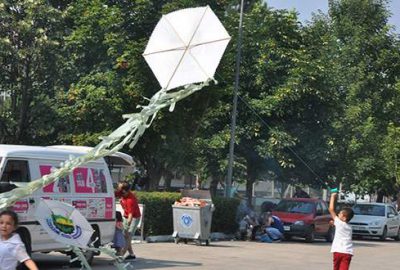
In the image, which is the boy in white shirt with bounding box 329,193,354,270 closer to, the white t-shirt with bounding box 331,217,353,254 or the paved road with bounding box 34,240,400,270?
the white t-shirt with bounding box 331,217,353,254

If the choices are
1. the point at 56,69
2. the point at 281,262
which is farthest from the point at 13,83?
the point at 281,262

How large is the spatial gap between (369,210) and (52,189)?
2053 centimetres

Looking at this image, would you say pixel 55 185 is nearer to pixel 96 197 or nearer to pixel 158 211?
pixel 96 197

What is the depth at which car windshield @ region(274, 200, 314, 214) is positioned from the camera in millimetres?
26594

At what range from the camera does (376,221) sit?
30.2 meters

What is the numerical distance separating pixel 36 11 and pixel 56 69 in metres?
1.96

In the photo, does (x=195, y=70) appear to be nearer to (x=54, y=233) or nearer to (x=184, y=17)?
(x=184, y=17)

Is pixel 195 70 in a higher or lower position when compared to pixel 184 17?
lower

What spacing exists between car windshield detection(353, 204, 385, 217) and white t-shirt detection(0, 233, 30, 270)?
26.2 meters

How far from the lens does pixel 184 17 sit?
5129 mm

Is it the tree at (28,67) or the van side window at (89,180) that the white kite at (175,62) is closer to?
the van side window at (89,180)

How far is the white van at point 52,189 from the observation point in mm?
12859

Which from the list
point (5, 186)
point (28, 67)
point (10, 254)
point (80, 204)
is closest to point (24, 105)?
point (28, 67)

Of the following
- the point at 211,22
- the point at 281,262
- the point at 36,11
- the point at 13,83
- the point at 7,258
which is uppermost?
the point at 36,11
